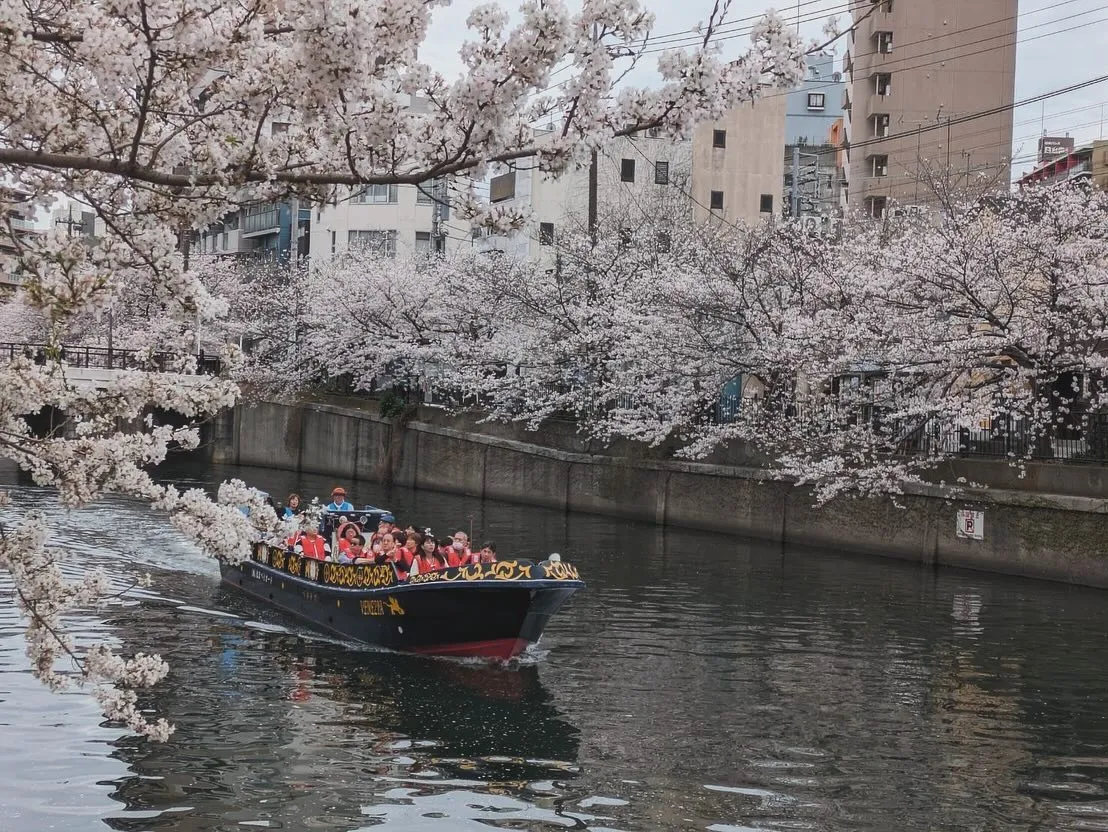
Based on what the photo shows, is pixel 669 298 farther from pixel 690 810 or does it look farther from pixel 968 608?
pixel 690 810

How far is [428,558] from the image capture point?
988 inches

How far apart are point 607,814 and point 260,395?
52.5m

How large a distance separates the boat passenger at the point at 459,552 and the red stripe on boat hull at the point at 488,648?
1.63 meters

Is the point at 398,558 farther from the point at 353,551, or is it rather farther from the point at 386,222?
the point at 386,222

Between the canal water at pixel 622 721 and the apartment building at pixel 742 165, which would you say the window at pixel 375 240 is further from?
the canal water at pixel 622 721

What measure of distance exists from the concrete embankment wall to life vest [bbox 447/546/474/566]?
1506cm

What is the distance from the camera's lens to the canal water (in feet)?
49.3

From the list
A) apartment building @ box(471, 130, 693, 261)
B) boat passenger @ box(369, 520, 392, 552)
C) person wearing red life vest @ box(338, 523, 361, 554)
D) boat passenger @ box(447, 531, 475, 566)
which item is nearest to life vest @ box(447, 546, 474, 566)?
boat passenger @ box(447, 531, 475, 566)

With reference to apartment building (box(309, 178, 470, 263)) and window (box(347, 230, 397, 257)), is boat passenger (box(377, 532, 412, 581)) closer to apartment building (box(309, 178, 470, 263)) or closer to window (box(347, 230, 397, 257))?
window (box(347, 230, 397, 257))

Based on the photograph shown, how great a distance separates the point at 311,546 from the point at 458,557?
480 centimetres

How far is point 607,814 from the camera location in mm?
14930

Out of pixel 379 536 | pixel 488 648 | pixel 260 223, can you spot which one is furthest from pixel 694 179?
pixel 488 648

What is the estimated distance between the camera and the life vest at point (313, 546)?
28453 mm

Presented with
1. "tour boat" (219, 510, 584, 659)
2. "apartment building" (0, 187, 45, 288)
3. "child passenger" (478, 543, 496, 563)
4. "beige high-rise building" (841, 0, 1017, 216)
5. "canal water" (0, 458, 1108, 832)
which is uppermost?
"beige high-rise building" (841, 0, 1017, 216)
